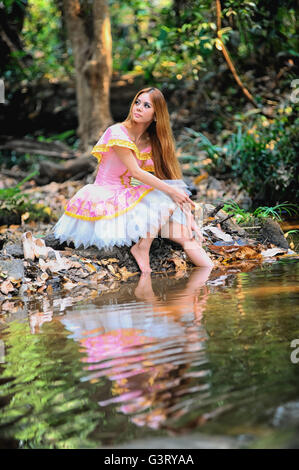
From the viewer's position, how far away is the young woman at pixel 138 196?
3707 mm

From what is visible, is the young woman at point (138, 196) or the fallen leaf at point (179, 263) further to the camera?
the fallen leaf at point (179, 263)

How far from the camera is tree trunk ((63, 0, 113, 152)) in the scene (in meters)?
8.67

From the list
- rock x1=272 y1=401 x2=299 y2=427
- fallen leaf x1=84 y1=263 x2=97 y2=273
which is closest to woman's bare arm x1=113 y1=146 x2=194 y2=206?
fallen leaf x1=84 y1=263 x2=97 y2=273

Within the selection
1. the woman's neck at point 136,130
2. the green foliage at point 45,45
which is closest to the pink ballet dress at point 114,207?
the woman's neck at point 136,130

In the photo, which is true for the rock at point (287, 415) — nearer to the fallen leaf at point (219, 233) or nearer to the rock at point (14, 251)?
the rock at point (14, 251)

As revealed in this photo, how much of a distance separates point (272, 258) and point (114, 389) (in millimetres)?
2713

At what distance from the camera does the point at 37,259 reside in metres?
3.66

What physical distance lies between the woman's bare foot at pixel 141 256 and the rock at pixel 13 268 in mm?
835

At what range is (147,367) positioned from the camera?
161 cm

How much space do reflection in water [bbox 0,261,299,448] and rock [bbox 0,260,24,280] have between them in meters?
0.69

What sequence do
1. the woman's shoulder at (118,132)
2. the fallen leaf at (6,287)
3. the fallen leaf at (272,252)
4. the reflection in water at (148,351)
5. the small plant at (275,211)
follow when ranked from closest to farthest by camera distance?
the reflection in water at (148,351)
the fallen leaf at (6,287)
the woman's shoulder at (118,132)
the fallen leaf at (272,252)
the small plant at (275,211)

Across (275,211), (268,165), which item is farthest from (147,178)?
(268,165)

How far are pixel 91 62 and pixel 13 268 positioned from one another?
6111mm
